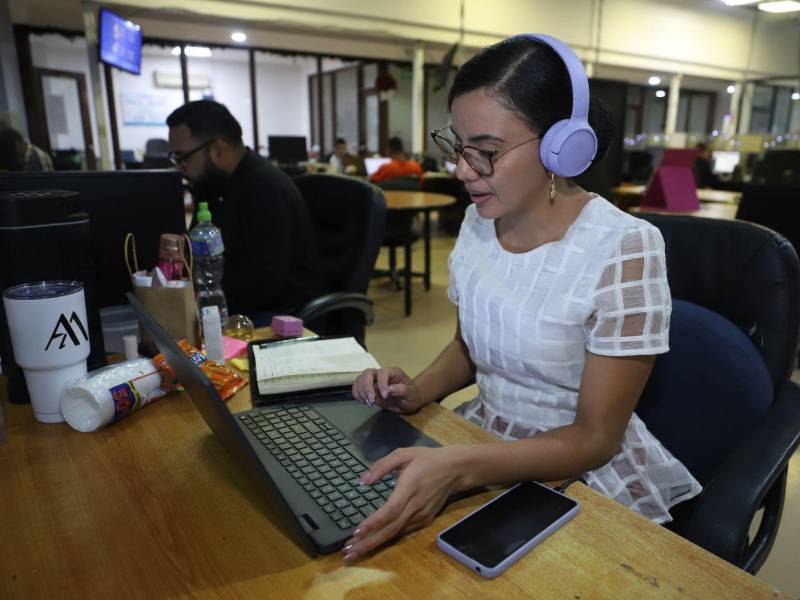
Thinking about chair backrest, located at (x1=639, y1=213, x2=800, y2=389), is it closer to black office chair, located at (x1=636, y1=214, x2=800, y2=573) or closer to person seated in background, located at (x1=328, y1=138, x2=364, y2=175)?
black office chair, located at (x1=636, y1=214, x2=800, y2=573)

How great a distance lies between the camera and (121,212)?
1342mm

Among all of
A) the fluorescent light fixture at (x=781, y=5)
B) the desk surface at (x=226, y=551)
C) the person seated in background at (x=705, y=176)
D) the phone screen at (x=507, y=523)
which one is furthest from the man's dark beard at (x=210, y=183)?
the fluorescent light fixture at (x=781, y=5)

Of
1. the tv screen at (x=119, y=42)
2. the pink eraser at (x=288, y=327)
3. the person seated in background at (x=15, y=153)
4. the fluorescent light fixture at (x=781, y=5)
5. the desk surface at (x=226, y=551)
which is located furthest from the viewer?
the fluorescent light fixture at (x=781, y=5)

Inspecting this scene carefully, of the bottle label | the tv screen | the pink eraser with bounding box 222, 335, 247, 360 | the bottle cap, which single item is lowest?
the pink eraser with bounding box 222, 335, 247, 360

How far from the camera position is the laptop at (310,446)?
64 cm

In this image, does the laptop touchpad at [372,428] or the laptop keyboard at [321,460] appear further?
the laptop touchpad at [372,428]

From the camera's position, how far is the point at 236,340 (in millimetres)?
1341

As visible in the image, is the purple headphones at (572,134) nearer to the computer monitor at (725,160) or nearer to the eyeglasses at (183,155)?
the eyeglasses at (183,155)

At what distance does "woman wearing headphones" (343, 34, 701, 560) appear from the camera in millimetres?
893

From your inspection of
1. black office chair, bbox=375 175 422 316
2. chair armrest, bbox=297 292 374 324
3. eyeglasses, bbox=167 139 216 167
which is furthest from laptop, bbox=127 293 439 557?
black office chair, bbox=375 175 422 316

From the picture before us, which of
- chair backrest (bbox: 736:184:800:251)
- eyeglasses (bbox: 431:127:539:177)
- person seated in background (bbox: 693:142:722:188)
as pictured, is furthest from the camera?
person seated in background (bbox: 693:142:722:188)

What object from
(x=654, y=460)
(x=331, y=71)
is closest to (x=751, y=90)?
(x=331, y=71)

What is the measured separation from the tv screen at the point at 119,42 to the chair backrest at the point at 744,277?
596 centimetres

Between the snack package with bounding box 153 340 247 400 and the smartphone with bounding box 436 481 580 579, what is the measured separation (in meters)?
0.55
